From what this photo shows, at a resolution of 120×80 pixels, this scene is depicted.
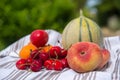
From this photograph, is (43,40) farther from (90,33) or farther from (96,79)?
(96,79)

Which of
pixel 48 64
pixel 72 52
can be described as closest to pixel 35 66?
pixel 48 64

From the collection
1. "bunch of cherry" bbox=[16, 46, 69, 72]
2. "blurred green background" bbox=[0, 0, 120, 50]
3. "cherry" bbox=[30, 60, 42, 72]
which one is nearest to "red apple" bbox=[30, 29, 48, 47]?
"bunch of cherry" bbox=[16, 46, 69, 72]

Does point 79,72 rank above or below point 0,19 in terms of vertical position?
below

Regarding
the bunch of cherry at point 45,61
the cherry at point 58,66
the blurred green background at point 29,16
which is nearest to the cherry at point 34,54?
the bunch of cherry at point 45,61

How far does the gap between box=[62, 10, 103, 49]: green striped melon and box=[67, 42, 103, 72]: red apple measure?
18cm

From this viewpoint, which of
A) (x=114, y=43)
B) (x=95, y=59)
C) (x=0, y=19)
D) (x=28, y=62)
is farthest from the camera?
(x=0, y=19)

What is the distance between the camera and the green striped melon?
6.38 feet

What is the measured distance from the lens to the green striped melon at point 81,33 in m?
1.94

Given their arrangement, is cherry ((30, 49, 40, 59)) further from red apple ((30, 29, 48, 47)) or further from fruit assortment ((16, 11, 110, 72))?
red apple ((30, 29, 48, 47))

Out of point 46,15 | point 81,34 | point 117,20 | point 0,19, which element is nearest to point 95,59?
point 81,34

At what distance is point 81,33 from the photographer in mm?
1944

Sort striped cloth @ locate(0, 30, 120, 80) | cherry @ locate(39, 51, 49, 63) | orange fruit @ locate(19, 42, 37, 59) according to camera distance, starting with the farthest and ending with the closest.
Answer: orange fruit @ locate(19, 42, 37, 59) < cherry @ locate(39, 51, 49, 63) < striped cloth @ locate(0, 30, 120, 80)

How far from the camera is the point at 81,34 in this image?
1941 millimetres

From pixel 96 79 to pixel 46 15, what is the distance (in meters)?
1.82
